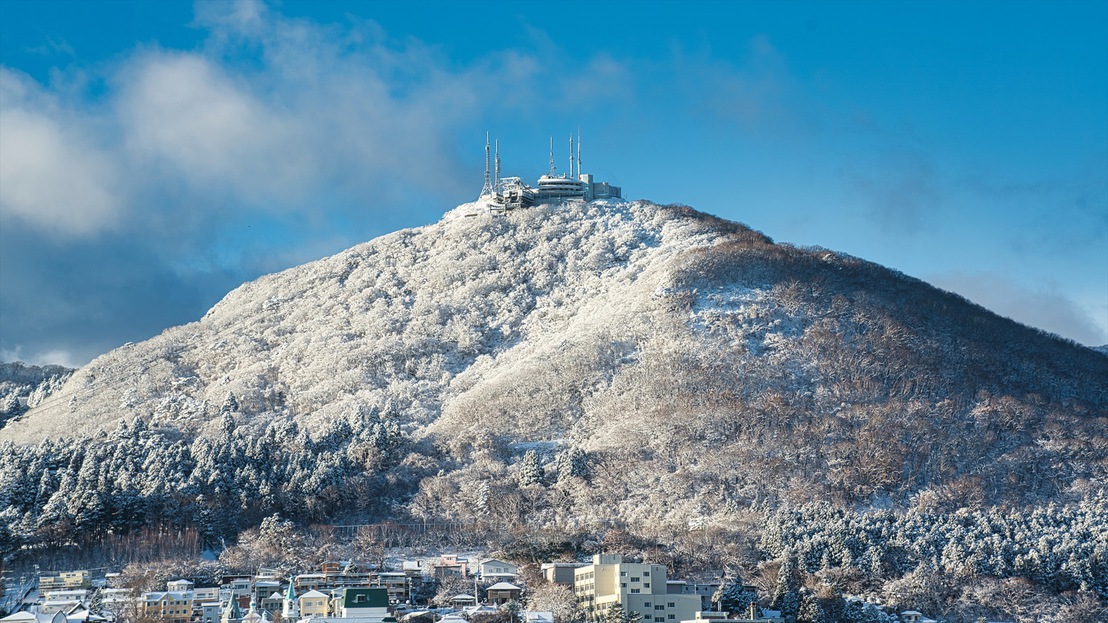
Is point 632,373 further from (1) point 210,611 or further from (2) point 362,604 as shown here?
(1) point 210,611

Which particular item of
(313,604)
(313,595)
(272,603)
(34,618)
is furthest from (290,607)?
(34,618)

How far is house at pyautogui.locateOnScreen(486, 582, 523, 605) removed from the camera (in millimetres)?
92562

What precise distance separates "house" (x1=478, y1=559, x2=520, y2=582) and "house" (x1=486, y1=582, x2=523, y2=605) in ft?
8.41

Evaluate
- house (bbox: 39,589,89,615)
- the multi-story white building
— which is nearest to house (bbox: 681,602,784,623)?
the multi-story white building

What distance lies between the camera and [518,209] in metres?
168

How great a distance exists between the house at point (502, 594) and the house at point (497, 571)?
2564 millimetres

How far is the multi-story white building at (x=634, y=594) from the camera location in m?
90.1

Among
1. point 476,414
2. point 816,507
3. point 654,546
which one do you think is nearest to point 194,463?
point 476,414

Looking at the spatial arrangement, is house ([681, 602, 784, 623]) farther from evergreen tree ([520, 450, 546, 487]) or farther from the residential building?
evergreen tree ([520, 450, 546, 487])

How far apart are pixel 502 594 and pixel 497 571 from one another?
151 inches

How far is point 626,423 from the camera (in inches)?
4670

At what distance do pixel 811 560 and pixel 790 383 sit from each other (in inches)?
1010

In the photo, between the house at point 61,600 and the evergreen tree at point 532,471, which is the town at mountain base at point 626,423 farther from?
the house at point 61,600

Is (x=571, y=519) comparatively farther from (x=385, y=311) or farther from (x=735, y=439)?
(x=385, y=311)
